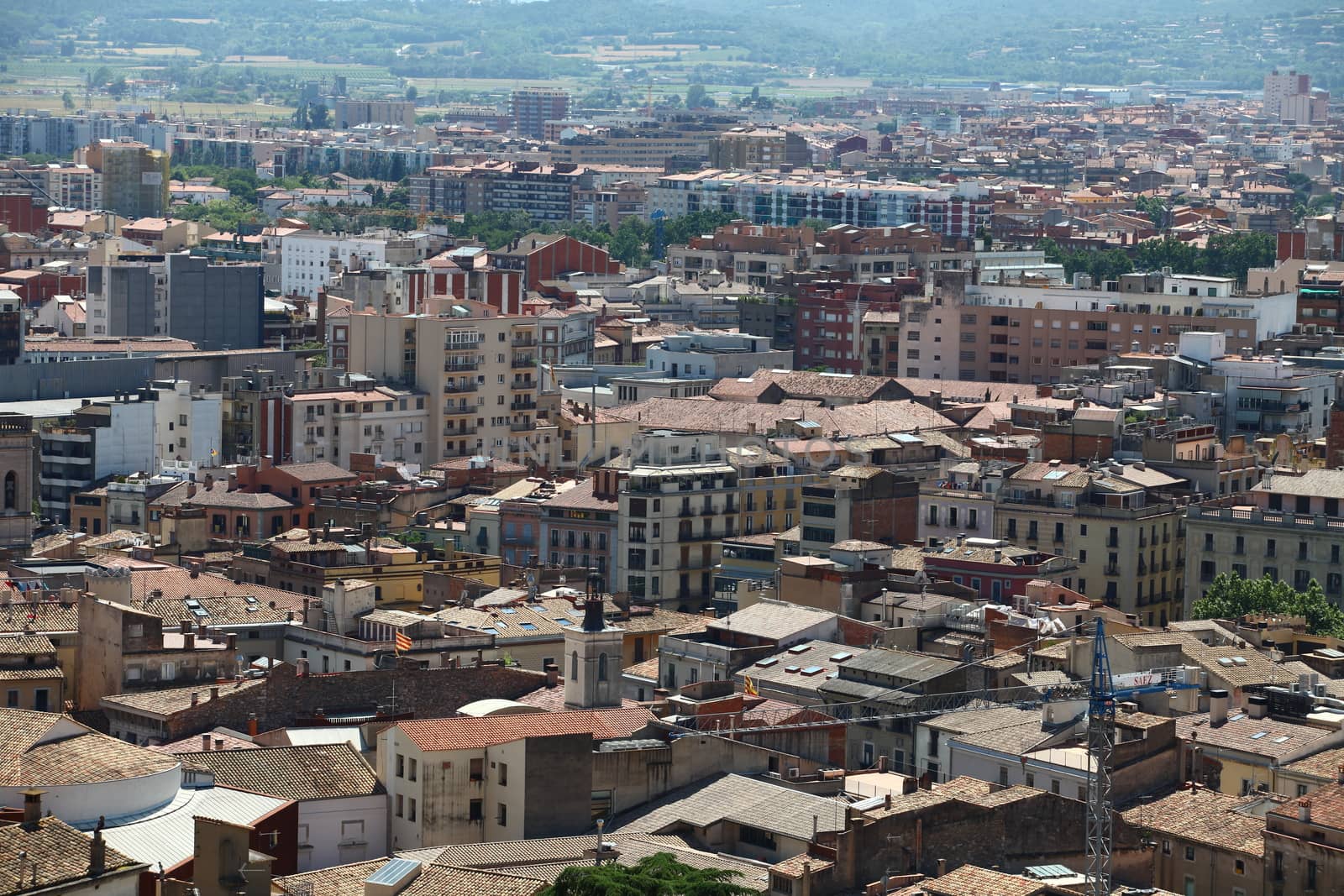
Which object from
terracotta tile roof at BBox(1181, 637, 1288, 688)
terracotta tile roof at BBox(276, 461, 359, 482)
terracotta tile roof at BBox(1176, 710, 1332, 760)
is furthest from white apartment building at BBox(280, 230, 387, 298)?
terracotta tile roof at BBox(1176, 710, 1332, 760)

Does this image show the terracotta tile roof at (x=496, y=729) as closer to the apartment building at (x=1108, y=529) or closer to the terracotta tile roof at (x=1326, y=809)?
the terracotta tile roof at (x=1326, y=809)

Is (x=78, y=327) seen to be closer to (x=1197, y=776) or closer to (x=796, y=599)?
(x=796, y=599)

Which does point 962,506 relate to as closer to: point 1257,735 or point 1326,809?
point 1257,735

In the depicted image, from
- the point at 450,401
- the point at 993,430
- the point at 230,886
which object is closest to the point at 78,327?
the point at 450,401

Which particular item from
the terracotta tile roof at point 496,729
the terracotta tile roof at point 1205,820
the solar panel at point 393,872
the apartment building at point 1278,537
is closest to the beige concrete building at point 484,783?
the terracotta tile roof at point 496,729

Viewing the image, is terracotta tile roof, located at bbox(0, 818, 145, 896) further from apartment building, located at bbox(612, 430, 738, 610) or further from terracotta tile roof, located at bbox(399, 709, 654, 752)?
apartment building, located at bbox(612, 430, 738, 610)

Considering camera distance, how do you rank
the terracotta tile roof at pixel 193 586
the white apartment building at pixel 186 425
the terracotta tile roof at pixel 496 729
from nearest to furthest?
the terracotta tile roof at pixel 496 729
the terracotta tile roof at pixel 193 586
the white apartment building at pixel 186 425
